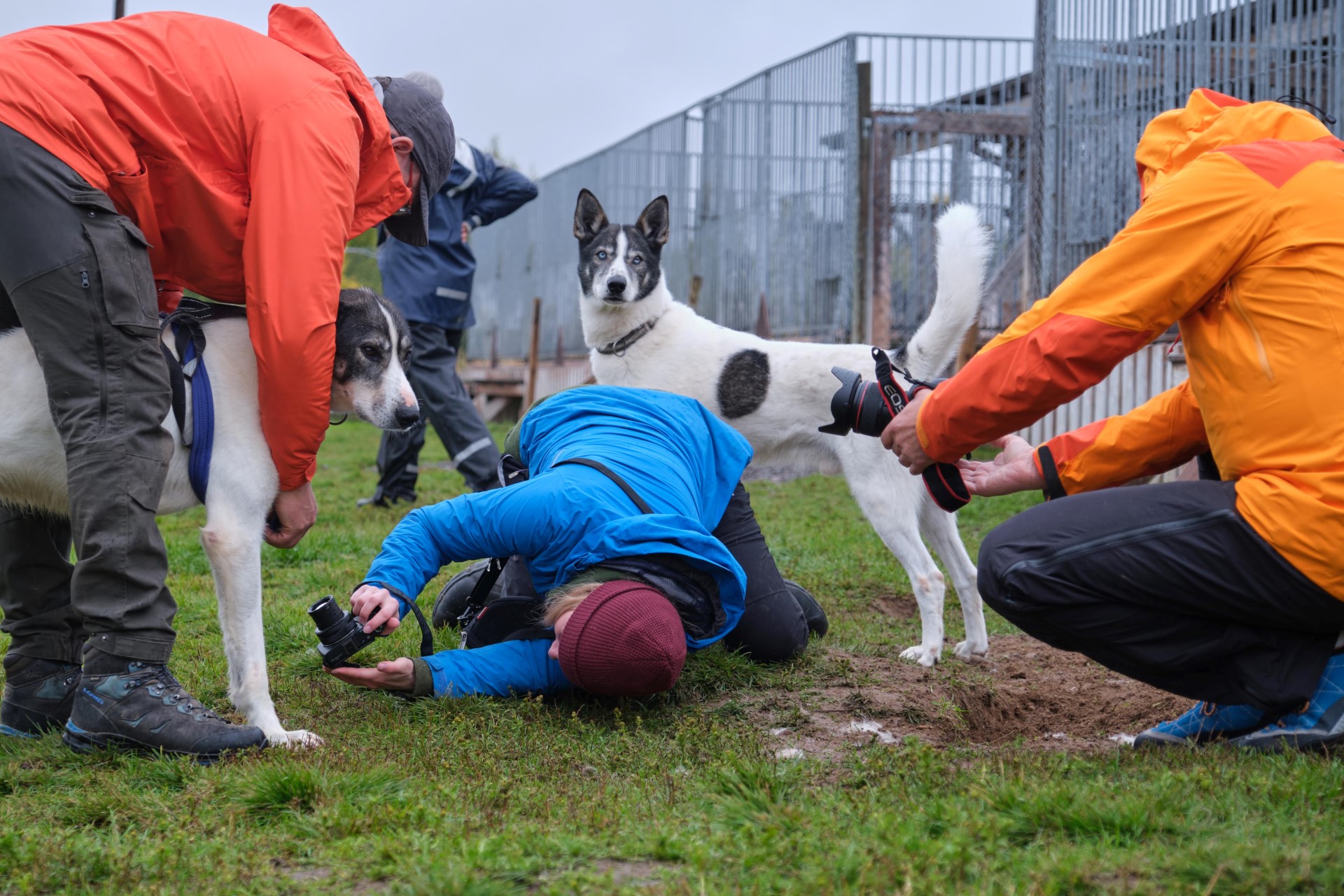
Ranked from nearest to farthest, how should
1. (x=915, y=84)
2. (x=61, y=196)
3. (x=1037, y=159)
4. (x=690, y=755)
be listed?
(x=61, y=196) → (x=690, y=755) → (x=1037, y=159) → (x=915, y=84)

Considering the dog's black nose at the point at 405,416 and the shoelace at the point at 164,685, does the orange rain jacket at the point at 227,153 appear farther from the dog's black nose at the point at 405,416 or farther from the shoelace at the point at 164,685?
the shoelace at the point at 164,685

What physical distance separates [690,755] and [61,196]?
6.10 ft

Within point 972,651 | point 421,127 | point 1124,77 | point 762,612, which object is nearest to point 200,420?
point 421,127

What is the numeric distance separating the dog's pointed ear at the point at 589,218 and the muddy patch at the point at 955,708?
10.7 feet

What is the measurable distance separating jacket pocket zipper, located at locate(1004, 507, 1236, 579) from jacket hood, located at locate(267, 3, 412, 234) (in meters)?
1.82

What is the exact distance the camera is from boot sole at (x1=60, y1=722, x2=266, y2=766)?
7.86 feet

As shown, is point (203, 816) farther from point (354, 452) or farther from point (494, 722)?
point (354, 452)

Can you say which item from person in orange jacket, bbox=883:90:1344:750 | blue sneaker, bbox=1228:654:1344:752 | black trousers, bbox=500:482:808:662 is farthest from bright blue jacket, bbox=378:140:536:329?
blue sneaker, bbox=1228:654:1344:752

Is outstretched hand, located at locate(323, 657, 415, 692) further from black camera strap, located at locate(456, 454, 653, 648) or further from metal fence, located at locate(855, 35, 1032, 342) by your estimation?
metal fence, located at locate(855, 35, 1032, 342)

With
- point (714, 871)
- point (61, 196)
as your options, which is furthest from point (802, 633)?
point (61, 196)

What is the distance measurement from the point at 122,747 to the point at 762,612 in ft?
6.07

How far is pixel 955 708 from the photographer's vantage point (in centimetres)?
309

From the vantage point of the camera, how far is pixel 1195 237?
85.5 inches

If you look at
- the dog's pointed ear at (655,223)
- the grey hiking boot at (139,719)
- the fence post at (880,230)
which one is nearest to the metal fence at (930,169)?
the fence post at (880,230)
